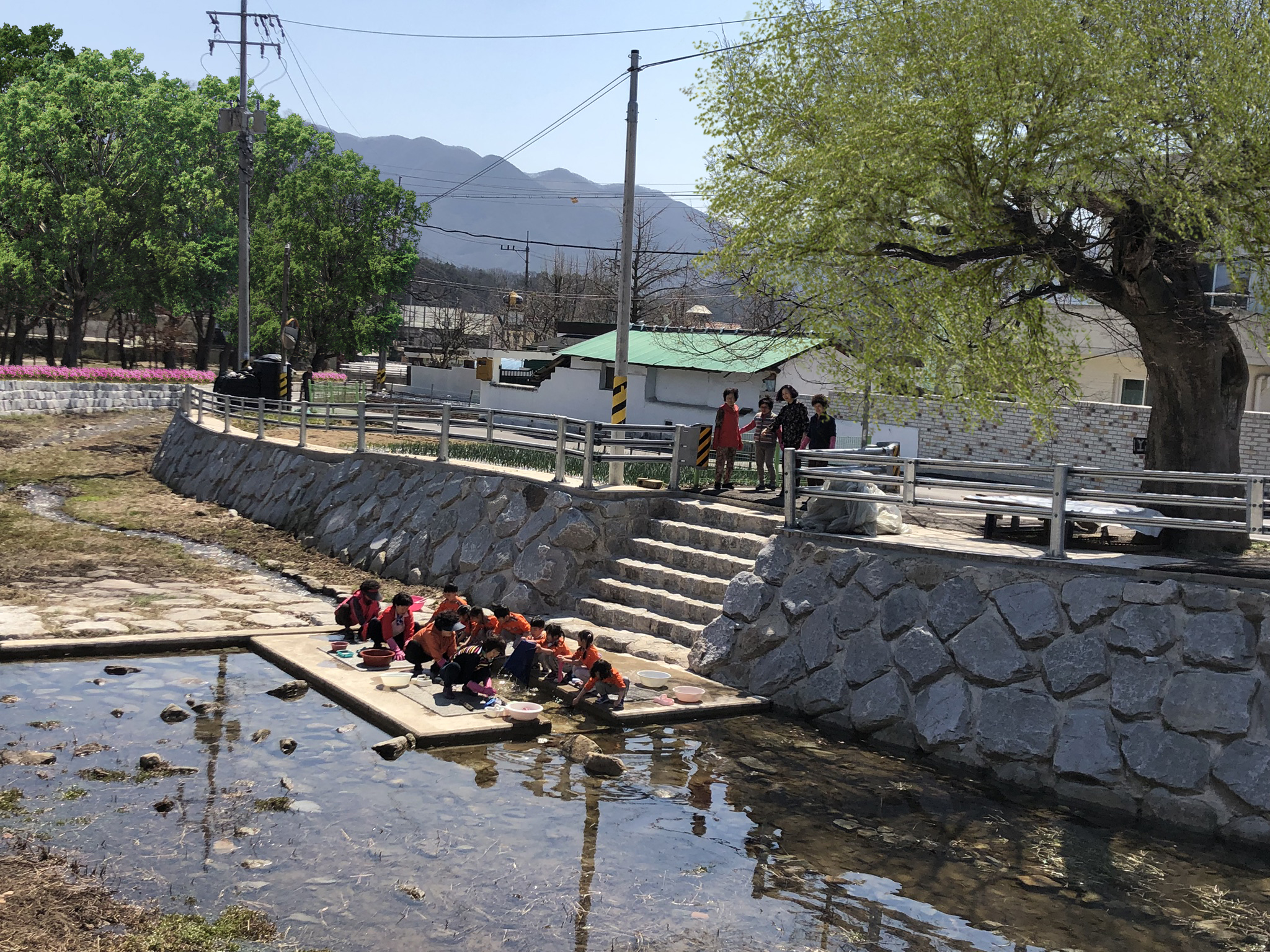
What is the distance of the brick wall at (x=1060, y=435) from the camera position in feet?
84.0

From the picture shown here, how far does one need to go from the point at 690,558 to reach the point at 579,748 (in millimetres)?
4977

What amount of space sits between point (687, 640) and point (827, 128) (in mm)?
6949

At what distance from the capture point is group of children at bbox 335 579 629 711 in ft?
39.5

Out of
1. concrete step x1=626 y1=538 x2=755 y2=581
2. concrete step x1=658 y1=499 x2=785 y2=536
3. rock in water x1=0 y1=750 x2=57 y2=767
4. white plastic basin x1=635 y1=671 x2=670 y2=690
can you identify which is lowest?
rock in water x1=0 y1=750 x2=57 y2=767

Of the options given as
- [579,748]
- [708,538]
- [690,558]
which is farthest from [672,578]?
[579,748]

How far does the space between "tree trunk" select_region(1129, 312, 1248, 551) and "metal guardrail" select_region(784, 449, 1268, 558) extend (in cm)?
35

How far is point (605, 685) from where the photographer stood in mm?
12039

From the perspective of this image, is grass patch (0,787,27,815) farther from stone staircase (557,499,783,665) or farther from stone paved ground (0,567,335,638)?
stone staircase (557,499,783,665)

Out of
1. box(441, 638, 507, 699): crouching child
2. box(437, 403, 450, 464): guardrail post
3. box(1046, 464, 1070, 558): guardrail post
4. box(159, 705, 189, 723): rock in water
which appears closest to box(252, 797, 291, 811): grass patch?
box(159, 705, 189, 723): rock in water

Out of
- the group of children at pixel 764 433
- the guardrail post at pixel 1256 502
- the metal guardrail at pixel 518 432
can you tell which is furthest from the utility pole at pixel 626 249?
the guardrail post at pixel 1256 502

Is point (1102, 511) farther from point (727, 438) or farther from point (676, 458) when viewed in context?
point (676, 458)

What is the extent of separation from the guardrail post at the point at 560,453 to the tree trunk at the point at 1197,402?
7.94 meters

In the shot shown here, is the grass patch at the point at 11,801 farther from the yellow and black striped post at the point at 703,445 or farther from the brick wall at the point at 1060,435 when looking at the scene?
the brick wall at the point at 1060,435

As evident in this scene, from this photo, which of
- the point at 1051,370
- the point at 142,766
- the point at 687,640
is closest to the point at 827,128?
the point at 1051,370
